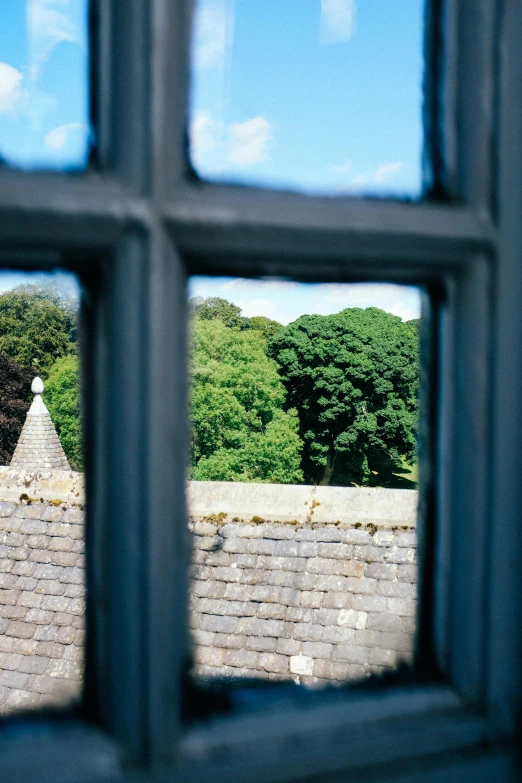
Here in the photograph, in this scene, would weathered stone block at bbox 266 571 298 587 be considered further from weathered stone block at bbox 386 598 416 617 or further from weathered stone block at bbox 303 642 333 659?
weathered stone block at bbox 386 598 416 617

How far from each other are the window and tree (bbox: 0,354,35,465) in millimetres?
16784

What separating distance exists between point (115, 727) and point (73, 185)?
Result: 30 centimetres

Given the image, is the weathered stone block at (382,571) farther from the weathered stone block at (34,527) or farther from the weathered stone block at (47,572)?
the weathered stone block at (34,527)

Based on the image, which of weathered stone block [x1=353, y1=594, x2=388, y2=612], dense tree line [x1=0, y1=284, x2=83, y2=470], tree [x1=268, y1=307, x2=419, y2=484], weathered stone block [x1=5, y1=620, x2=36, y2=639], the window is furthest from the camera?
tree [x1=268, y1=307, x2=419, y2=484]

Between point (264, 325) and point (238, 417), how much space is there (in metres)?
4.40

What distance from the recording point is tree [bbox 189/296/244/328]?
18547 millimetres

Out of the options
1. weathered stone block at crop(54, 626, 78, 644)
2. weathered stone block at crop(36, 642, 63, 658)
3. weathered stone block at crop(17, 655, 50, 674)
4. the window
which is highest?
the window

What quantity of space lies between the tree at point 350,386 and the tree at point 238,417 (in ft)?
2.04

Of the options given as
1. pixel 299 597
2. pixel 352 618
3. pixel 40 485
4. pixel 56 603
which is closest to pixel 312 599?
pixel 299 597

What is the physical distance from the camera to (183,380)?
0.40 meters

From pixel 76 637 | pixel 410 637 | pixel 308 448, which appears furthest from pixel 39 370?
pixel 410 637

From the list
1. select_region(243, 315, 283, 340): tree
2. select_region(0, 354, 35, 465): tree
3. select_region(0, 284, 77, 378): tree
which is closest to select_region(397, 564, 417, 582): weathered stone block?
select_region(0, 354, 35, 465): tree

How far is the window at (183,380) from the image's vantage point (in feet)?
1.25

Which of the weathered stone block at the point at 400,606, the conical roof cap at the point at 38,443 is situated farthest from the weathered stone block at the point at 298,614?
the conical roof cap at the point at 38,443
